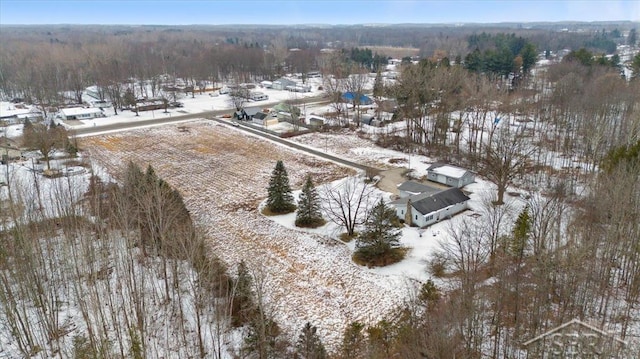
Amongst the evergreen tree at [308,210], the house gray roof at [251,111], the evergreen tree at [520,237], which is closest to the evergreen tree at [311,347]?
the evergreen tree at [520,237]

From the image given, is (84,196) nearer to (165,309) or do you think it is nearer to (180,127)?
(165,309)

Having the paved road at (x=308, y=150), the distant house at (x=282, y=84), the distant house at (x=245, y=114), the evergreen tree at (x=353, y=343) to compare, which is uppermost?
the distant house at (x=282, y=84)

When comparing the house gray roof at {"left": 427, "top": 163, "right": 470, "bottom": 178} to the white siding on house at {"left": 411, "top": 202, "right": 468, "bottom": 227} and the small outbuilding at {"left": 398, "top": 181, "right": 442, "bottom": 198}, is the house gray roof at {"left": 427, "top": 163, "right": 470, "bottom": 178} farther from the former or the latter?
the white siding on house at {"left": 411, "top": 202, "right": 468, "bottom": 227}

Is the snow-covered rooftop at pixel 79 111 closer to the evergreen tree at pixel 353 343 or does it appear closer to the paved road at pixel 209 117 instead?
the paved road at pixel 209 117

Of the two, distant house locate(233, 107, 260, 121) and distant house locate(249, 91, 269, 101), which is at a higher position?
distant house locate(249, 91, 269, 101)

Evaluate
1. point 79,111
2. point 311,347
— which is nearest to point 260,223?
point 311,347

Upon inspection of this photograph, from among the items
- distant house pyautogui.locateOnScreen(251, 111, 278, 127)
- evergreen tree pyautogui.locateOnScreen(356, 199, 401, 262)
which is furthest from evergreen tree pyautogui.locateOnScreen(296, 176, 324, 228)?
distant house pyautogui.locateOnScreen(251, 111, 278, 127)

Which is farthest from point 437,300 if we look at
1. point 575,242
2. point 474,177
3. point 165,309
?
point 474,177
